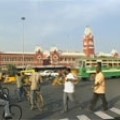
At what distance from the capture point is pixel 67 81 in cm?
1702

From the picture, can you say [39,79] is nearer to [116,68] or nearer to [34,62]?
[116,68]

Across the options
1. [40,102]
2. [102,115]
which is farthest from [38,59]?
[102,115]

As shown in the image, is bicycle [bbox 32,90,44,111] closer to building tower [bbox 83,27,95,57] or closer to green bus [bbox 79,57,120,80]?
green bus [bbox 79,57,120,80]

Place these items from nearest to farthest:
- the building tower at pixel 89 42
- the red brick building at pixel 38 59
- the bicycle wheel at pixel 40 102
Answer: the bicycle wheel at pixel 40 102 < the building tower at pixel 89 42 < the red brick building at pixel 38 59

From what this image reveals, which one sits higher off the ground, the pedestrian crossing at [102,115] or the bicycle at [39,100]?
the bicycle at [39,100]

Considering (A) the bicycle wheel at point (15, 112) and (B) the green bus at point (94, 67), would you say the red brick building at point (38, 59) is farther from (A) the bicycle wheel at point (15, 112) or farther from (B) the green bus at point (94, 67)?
(A) the bicycle wheel at point (15, 112)

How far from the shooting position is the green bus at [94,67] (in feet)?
191

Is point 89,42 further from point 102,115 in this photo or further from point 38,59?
point 102,115

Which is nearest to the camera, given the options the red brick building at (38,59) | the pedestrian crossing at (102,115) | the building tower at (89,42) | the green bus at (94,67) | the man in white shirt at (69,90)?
the pedestrian crossing at (102,115)

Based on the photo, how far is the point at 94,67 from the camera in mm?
58562

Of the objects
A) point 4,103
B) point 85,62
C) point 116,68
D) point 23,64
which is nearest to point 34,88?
point 4,103

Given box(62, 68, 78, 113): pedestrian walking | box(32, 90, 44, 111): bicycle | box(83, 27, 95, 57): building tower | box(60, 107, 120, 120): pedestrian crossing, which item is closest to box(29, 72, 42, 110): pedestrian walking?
box(32, 90, 44, 111): bicycle

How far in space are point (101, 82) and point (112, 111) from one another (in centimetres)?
123

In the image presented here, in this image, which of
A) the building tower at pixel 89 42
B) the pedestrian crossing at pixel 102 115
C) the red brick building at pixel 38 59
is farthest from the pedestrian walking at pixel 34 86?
the red brick building at pixel 38 59
